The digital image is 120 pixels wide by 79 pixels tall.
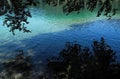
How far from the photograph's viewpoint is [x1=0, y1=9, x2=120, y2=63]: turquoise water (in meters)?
24.2

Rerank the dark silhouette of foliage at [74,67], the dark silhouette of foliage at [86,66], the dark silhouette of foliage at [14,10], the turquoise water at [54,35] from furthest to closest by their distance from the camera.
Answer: the turquoise water at [54,35]
the dark silhouette of foliage at [74,67]
the dark silhouette of foliage at [86,66]
the dark silhouette of foliage at [14,10]

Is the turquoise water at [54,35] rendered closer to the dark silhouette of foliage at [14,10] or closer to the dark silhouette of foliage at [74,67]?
the dark silhouette of foliage at [74,67]

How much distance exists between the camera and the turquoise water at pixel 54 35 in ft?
79.4

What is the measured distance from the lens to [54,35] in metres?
31.2

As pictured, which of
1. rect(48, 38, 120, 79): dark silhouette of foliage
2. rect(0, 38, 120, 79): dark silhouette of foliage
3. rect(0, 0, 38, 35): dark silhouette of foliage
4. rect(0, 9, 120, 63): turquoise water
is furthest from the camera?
rect(0, 9, 120, 63): turquoise water

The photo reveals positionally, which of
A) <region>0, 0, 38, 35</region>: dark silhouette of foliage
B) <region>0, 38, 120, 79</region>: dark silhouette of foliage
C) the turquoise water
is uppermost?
<region>0, 0, 38, 35</region>: dark silhouette of foliage

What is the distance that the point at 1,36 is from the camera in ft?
101

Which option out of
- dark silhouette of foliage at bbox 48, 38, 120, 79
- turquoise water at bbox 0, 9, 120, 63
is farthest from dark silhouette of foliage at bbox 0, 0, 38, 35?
turquoise water at bbox 0, 9, 120, 63

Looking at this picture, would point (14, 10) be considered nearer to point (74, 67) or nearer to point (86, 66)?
point (74, 67)

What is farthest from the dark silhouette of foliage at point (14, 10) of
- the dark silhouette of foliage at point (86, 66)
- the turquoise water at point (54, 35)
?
the turquoise water at point (54, 35)

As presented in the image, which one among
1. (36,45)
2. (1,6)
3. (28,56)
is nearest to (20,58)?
(28,56)

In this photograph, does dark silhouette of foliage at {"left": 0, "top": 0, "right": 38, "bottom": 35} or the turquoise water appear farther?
the turquoise water

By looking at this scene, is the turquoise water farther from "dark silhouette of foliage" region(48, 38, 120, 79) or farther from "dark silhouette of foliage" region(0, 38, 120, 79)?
"dark silhouette of foliage" region(48, 38, 120, 79)

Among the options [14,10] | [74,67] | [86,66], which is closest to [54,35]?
[86,66]
